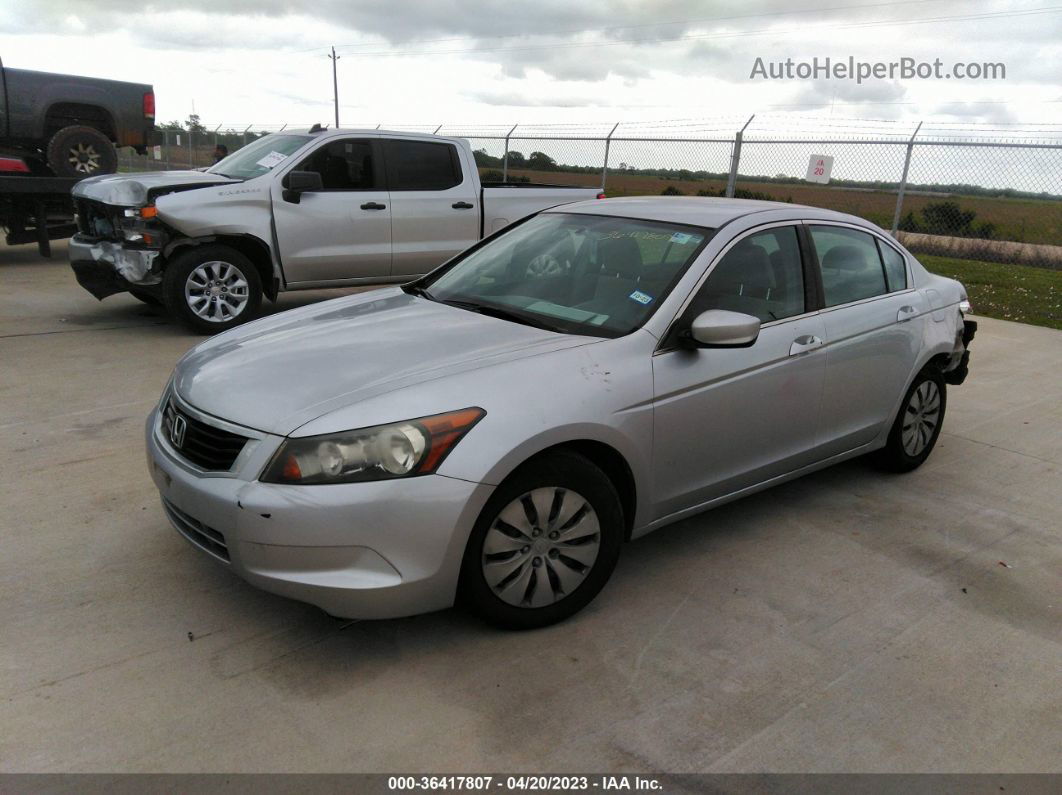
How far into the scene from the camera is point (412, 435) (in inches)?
112

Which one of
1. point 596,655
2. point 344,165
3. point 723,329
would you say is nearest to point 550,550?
point 596,655

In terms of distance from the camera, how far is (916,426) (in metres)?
4.94

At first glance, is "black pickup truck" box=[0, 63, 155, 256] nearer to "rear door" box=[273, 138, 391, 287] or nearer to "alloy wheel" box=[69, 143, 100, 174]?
"alloy wheel" box=[69, 143, 100, 174]

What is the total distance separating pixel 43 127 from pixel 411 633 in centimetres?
1279

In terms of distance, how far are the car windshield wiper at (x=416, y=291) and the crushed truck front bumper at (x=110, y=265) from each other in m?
3.87

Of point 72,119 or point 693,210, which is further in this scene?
point 72,119

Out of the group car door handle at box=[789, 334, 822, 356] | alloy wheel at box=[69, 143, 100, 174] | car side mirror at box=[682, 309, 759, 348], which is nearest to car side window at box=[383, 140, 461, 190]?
car door handle at box=[789, 334, 822, 356]

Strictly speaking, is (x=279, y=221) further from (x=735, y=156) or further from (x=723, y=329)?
(x=735, y=156)

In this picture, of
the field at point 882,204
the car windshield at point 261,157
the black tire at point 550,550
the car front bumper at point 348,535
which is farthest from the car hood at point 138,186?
the field at point 882,204

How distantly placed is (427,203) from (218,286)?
2164mm

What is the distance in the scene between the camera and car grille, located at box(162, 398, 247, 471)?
2.97 metres

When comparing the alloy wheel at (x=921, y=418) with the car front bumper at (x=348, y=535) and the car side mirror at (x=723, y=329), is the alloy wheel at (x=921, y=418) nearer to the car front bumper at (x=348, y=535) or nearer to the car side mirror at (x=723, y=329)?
the car side mirror at (x=723, y=329)

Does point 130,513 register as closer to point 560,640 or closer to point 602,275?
point 560,640

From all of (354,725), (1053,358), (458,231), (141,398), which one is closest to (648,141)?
(458,231)
